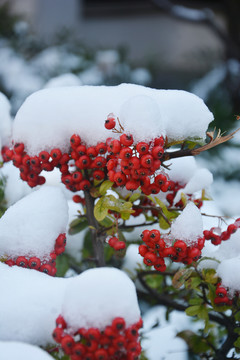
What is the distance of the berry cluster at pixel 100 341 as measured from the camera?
46cm

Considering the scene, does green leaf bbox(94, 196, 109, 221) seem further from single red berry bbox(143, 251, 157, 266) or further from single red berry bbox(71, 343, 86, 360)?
single red berry bbox(71, 343, 86, 360)

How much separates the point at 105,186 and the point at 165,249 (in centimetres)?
14

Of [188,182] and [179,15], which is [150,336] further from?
[179,15]

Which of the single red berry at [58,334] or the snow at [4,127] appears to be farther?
the snow at [4,127]

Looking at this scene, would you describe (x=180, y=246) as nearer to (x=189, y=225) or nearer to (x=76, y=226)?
(x=189, y=225)

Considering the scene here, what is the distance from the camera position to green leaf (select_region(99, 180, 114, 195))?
0.67m

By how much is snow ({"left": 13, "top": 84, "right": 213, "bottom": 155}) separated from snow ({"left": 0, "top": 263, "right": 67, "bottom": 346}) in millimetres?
236

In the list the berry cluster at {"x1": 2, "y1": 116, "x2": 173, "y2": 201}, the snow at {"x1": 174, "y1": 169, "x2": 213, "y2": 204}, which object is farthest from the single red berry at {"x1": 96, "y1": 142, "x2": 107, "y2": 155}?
the snow at {"x1": 174, "y1": 169, "x2": 213, "y2": 204}

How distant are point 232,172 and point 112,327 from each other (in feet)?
5.74

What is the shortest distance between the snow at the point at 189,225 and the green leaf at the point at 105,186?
4.9 inches

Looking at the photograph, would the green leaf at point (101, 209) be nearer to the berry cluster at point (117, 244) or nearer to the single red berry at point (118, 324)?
the berry cluster at point (117, 244)

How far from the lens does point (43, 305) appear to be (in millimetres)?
537

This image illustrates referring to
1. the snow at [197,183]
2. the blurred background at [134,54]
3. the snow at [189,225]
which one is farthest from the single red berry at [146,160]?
the blurred background at [134,54]

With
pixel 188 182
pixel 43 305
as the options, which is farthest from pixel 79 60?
pixel 43 305
